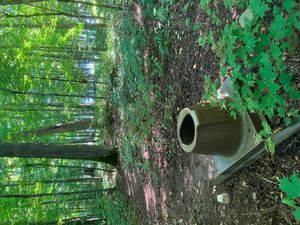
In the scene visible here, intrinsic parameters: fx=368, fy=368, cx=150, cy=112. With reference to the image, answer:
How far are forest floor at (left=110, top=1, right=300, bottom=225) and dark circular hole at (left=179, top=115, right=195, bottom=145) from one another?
553 millimetres

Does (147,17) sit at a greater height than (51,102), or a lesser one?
lesser

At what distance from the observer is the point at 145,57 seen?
5.95 m

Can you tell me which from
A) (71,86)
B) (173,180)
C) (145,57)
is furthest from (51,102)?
(173,180)

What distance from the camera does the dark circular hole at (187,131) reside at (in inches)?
133

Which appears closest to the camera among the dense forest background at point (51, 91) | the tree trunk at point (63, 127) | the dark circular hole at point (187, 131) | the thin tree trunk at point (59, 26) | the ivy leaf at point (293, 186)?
the ivy leaf at point (293, 186)

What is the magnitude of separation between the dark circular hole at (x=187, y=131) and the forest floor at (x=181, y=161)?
55 centimetres

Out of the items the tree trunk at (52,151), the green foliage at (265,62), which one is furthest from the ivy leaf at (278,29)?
the tree trunk at (52,151)

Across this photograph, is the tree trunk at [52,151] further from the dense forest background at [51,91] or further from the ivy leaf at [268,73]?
the ivy leaf at [268,73]

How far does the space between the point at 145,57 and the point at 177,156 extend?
1835mm

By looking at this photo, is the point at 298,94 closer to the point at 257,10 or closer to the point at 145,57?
the point at 257,10

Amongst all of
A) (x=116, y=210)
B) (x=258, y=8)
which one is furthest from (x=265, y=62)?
(x=116, y=210)

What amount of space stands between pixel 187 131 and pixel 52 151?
396 cm

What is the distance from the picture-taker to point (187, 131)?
343 centimetres

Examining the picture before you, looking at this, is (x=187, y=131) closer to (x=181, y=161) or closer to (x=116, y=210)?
(x=181, y=161)
